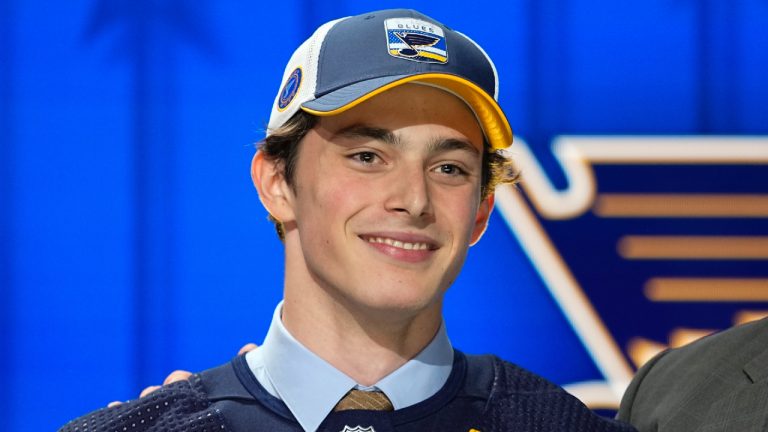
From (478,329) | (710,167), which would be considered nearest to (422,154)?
(478,329)

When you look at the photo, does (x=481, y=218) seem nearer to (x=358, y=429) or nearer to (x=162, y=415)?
(x=358, y=429)

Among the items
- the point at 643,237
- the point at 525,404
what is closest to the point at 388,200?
the point at 525,404

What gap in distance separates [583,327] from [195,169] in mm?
1103

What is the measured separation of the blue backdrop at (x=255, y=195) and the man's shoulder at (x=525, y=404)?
3.63 feet

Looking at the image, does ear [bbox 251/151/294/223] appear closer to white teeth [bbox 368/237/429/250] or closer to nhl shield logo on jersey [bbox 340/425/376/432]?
white teeth [bbox 368/237/429/250]

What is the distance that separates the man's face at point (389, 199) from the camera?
62.0 inches

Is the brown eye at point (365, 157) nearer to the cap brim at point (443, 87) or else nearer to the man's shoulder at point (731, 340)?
the cap brim at point (443, 87)

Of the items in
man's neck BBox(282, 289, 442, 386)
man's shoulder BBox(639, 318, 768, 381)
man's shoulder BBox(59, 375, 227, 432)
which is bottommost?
man's shoulder BBox(639, 318, 768, 381)

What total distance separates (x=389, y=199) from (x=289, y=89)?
281 mm

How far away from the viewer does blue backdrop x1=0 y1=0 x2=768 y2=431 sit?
285cm

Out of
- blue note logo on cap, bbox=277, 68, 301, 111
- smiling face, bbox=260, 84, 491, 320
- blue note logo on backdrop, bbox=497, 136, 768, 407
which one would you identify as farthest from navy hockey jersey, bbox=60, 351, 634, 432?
blue note logo on backdrop, bbox=497, 136, 768, 407

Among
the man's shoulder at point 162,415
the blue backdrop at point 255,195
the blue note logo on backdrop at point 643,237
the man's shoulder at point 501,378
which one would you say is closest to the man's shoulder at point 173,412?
the man's shoulder at point 162,415

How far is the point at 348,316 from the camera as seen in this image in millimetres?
1637

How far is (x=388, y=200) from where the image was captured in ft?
5.17
